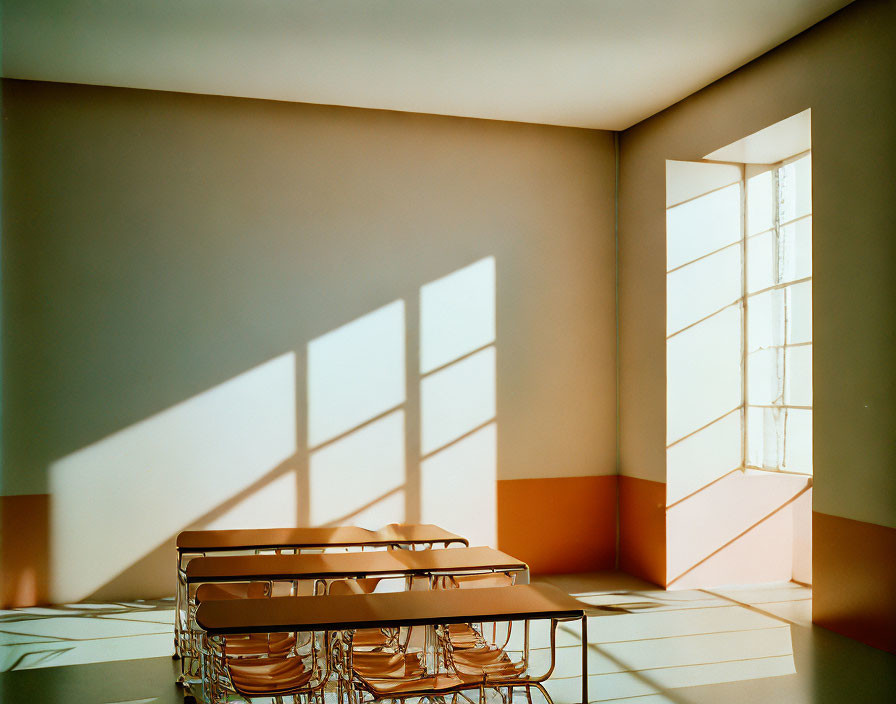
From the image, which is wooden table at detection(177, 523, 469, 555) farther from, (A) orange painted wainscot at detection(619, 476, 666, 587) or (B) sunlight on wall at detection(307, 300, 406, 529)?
(A) orange painted wainscot at detection(619, 476, 666, 587)

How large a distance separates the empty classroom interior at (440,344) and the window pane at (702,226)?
0.09 feet

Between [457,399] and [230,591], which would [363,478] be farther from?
[230,591]

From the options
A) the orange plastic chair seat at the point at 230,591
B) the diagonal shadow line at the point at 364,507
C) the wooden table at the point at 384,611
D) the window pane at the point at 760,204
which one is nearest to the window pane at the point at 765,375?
the window pane at the point at 760,204

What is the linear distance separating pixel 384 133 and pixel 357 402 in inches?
90.8

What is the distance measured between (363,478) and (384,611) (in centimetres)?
367

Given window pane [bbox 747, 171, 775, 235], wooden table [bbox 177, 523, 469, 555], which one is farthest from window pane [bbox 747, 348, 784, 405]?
wooden table [bbox 177, 523, 469, 555]

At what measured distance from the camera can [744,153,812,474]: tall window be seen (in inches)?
273

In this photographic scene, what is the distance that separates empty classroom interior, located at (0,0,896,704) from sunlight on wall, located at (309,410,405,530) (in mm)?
19

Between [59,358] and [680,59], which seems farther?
[59,358]

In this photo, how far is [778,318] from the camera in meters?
7.19

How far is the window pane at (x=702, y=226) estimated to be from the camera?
23.5ft

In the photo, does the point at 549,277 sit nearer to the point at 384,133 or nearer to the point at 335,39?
the point at 384,133

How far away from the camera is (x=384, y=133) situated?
23.9 feet

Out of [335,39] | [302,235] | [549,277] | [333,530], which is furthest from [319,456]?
[335,39]
